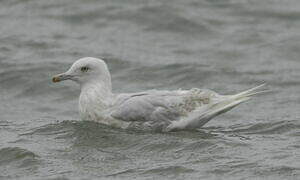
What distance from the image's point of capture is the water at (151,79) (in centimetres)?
1011

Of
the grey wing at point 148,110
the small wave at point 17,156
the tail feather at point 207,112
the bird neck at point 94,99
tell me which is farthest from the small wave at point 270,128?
the small wave at point 17,156

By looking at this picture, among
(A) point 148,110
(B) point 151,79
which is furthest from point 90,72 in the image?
(B) point 151,79

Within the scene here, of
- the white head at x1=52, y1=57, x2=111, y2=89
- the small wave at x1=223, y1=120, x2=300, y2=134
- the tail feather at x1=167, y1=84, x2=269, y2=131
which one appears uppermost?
the white head at x1=52, y1=57, x2=111, y2=89

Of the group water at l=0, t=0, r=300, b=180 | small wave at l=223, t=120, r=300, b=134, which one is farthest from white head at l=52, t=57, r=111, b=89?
small wave at l=223, t=120, r=300, b=134

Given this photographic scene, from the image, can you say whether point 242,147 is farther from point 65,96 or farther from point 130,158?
point 65,96

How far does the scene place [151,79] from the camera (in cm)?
1549

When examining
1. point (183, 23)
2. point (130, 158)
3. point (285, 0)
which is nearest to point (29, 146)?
point (130, 158)

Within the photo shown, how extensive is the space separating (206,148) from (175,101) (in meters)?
1.02

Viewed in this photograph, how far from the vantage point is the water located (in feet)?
33.2

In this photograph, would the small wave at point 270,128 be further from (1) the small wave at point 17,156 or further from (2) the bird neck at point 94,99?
(1) the small wave at point 17,156

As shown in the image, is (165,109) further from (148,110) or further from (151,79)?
(151,79)

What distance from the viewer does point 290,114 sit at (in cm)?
1296

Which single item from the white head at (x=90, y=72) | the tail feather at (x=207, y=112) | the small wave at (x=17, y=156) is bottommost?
the small wave at (x=17, y=156)

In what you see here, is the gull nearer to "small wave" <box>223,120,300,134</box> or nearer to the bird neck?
the bird neck
